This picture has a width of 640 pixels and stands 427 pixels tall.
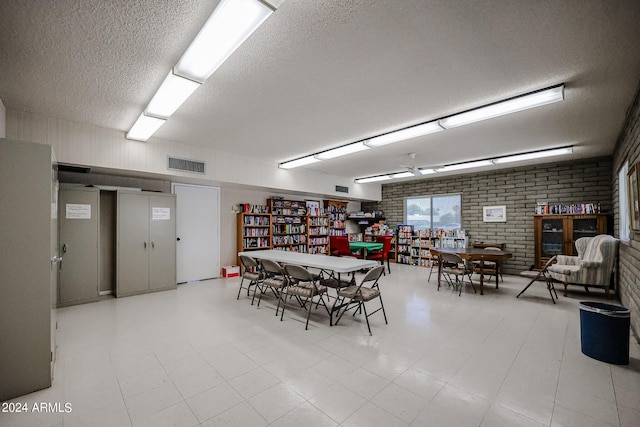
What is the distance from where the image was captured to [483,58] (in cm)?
245

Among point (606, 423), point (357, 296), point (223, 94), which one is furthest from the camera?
point (357, 296)

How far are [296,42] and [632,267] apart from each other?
4.88 meters

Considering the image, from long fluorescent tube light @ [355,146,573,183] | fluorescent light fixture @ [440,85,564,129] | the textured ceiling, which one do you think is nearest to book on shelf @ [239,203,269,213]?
the textured ceiling

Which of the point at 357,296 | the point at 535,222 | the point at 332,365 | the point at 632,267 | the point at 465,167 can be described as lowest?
the point at 332,365

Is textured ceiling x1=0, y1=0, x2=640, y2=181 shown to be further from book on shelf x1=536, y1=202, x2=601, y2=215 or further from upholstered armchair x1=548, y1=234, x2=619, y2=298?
book on shelf x1=536, y1=202, x2=601, y2=215

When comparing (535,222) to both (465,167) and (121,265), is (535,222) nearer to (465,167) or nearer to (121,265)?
(465,167)

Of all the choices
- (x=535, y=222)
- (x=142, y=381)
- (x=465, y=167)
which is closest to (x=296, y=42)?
(x=142, y=381)

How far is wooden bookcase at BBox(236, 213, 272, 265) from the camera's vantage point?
7.02 metres

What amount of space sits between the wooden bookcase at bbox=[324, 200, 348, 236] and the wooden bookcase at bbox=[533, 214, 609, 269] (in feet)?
18.1

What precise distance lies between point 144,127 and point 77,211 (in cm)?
193

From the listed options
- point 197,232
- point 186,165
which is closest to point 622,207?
point 186,165

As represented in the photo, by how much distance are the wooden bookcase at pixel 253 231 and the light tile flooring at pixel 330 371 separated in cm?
300

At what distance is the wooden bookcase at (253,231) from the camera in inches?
276

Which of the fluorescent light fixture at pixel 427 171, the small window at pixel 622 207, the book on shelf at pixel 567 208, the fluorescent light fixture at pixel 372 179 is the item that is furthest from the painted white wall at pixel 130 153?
the small window at pixel 622 207
